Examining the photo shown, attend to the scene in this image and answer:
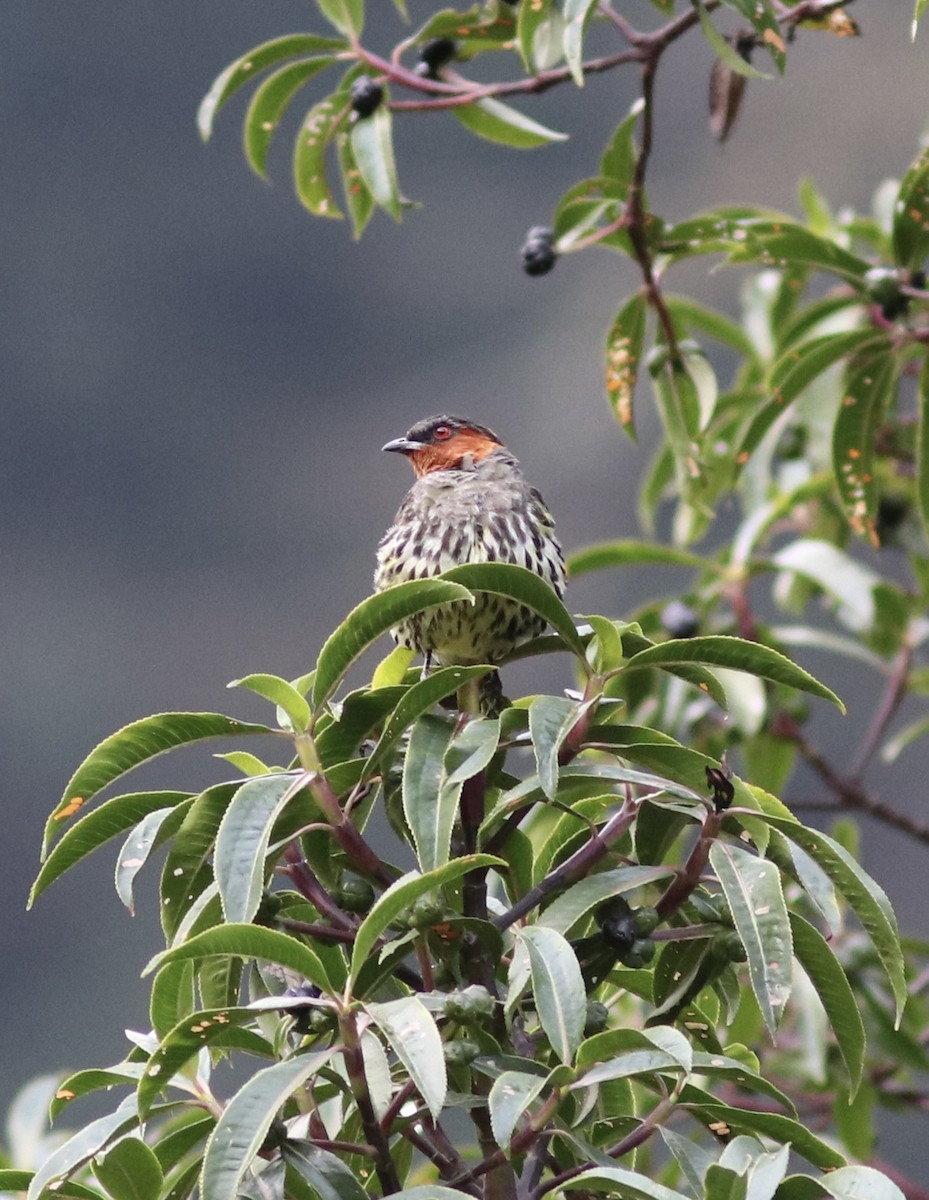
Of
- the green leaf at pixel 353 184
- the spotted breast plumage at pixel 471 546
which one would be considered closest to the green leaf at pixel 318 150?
the green leaf at pixel 353 184

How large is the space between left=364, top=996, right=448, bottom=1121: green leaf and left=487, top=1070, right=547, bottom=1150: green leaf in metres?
0.05

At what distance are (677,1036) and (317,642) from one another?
6.42 m

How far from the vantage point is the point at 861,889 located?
1.78m

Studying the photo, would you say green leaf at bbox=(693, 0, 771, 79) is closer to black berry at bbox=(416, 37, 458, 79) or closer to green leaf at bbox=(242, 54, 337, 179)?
black berry at bbox=(416, 37, 458, 79)

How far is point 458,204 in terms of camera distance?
8250mm

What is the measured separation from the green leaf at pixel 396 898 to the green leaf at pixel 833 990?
1.21ft

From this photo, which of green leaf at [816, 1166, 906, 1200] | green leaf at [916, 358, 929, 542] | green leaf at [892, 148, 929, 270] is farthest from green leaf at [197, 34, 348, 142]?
green leaf at [816, 1166, 906, 1200]

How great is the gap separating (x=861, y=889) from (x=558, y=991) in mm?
369

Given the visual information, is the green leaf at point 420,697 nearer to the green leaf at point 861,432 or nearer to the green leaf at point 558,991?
the green leaf at point 558,991

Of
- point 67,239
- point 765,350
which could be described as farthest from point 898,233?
point 67,239

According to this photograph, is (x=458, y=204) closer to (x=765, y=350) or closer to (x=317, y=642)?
(x=317, y=642)

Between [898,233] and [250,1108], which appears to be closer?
[250,1108]

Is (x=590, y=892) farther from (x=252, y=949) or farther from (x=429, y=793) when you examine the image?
(x=252, y=949)

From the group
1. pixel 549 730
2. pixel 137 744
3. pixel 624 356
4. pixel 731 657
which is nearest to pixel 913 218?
pixel 624 356
